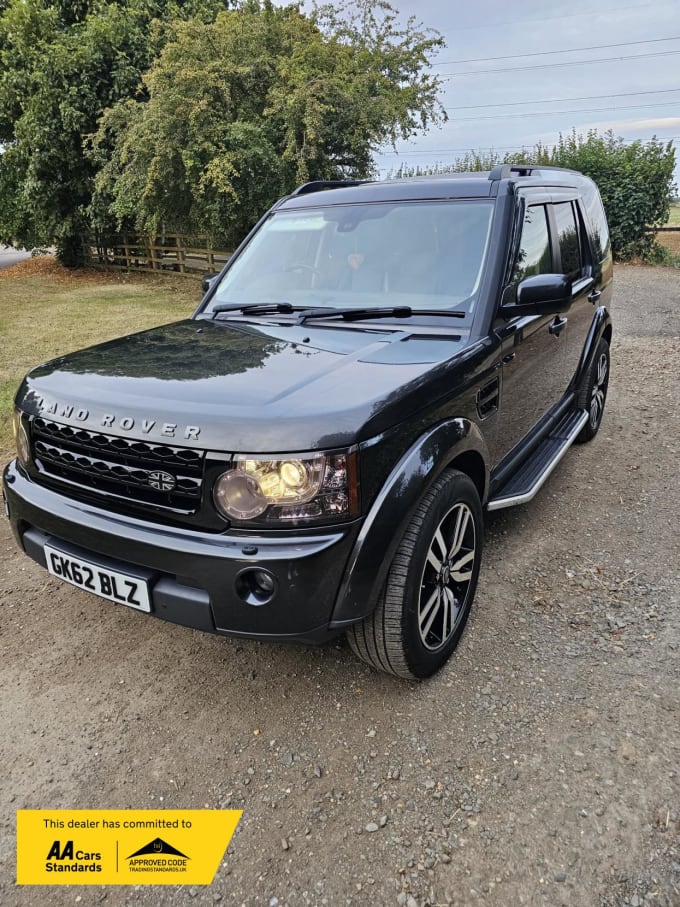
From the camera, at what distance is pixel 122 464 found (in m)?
2.20

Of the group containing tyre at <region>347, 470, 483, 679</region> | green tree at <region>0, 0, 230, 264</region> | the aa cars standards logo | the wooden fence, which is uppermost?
green tree at <region>0, 0, 230, 264</region>

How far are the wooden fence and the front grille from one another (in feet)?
45.8

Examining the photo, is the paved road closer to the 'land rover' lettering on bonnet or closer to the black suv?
the black suv

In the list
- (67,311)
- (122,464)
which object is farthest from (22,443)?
(67,311)

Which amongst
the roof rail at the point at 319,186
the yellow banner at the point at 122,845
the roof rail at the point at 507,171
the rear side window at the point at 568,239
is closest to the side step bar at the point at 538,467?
the rear side window at the point at 568,239

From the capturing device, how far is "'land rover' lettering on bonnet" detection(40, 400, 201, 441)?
2.02m

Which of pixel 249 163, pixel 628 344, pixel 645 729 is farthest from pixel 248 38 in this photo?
pixel 645 729

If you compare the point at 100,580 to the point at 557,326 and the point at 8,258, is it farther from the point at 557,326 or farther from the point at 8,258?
the point at 8,258

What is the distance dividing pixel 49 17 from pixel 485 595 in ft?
70.1

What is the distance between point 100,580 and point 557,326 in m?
2.89

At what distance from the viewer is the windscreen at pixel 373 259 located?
9.88 feet

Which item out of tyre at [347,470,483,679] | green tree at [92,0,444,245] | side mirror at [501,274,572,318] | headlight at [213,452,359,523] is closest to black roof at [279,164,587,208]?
side mirror at [501,274,572,318]

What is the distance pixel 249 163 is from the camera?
12555 millimetres

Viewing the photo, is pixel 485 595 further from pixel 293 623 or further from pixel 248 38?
pixel 248 38
